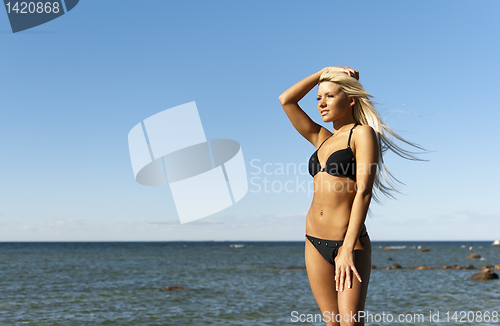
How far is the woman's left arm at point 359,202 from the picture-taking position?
2916 millimetres

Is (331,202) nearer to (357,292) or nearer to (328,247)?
(328,247)

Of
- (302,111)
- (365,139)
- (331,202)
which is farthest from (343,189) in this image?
(302,111)

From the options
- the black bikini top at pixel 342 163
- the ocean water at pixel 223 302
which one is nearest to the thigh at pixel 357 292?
the black bikini top at pixel 342 163

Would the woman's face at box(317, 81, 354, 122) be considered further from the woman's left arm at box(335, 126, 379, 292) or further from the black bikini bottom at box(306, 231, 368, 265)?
the black bikini bottom at box(306, 231, 368, 265)

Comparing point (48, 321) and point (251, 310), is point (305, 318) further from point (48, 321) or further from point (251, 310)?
point (48, 321)

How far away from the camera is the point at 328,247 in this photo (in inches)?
126

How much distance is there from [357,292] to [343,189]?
762 mm

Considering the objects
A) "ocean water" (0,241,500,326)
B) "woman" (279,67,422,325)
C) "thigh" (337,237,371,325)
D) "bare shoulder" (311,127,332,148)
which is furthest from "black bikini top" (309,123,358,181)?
"ocean water" (0,241,500,326)

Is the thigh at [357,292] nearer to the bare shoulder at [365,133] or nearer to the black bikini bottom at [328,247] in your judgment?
the black bikini bottom at [328,247]

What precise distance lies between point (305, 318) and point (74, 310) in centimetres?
1008

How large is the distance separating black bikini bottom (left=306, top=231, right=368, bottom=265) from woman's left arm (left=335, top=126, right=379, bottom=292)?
97 millimetres

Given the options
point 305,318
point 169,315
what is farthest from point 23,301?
point 305,318

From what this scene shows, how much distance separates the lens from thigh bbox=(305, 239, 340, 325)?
10.7 feet

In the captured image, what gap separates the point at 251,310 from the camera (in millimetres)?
17516
